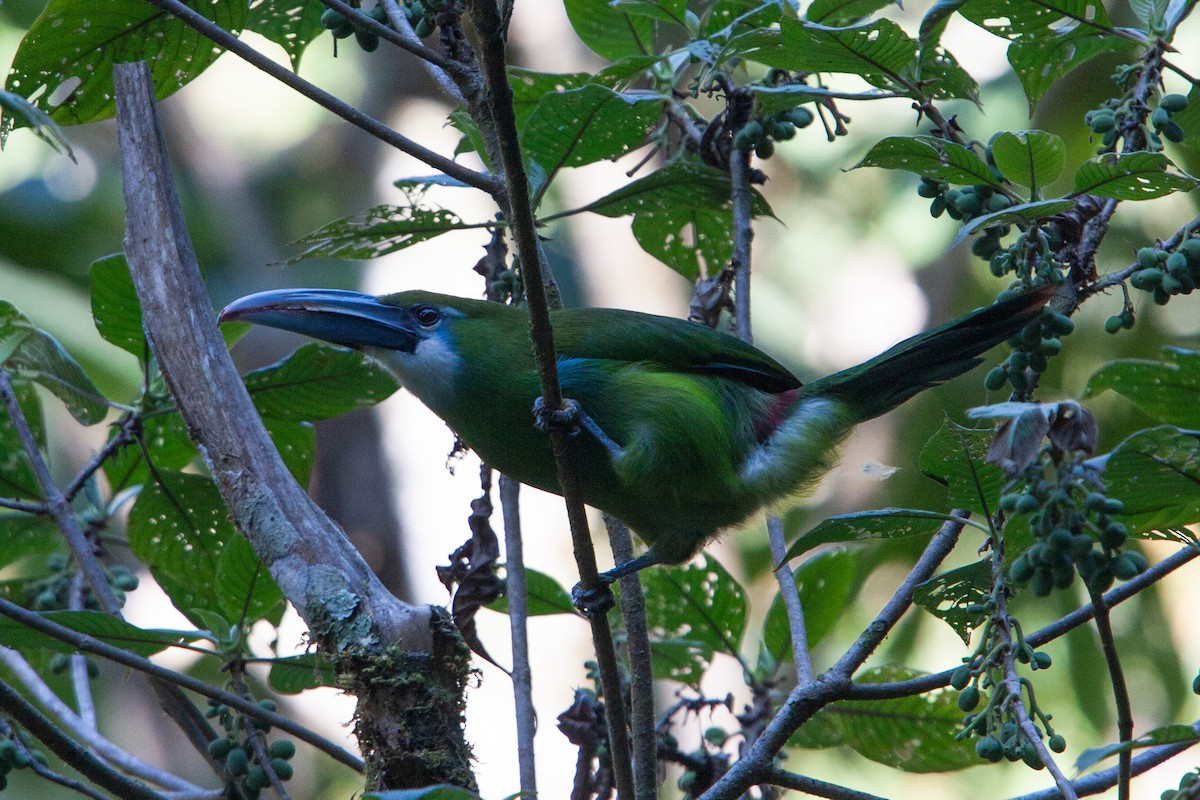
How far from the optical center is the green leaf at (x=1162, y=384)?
1454 millimetres

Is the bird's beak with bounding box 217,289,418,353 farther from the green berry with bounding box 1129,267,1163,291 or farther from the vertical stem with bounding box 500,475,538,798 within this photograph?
the green berry with bounding box 1129,267,1163,291

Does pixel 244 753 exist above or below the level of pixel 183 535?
below

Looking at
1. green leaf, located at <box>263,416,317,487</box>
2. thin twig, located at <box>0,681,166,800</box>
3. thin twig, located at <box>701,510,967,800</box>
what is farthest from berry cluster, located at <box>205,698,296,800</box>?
thin twig, located at <box>701,510,967,800</box>

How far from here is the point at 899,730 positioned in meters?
2.57

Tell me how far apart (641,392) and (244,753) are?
3.87 feet

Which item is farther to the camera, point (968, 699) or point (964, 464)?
point (964, 464)

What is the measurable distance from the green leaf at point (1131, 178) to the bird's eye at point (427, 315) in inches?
62.3

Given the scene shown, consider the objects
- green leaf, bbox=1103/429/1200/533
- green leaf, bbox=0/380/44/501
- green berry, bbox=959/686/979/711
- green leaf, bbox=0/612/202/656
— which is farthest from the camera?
green leaf, bbox=0/380/44/501

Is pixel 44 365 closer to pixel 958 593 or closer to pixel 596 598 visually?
pixel 596 598

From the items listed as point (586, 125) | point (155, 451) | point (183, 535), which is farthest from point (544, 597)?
point (586, 125)

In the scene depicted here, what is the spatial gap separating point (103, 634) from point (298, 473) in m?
0.64

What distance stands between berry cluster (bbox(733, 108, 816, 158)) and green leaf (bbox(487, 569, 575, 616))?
1.13m

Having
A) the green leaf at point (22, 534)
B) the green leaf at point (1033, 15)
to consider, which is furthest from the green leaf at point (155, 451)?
the green leaf at point (1033, 15)

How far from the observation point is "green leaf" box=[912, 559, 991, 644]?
6.43ft
